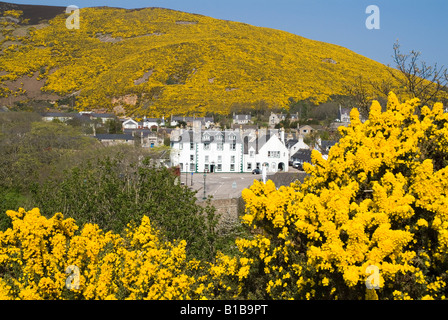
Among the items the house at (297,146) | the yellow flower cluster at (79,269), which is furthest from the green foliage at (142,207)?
the house at (297,146)

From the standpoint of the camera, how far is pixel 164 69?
506 ft

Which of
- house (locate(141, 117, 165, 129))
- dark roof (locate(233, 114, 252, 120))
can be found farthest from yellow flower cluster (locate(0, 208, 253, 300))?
dark roof (locate(233, 114, 252, 120))

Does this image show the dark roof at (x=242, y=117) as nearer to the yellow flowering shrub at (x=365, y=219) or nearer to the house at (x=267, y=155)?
the house at (x=267, y=155)

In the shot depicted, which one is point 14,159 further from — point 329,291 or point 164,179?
point 329,291

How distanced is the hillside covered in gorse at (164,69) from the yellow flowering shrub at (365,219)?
107882 mm

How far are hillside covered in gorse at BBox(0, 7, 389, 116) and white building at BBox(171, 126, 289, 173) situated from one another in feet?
193

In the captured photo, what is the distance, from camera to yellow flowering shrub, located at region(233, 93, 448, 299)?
7102 mm

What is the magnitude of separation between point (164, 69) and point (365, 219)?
152057 mm

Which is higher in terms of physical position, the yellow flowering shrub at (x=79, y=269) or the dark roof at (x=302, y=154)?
the dark roof at (x=302, y=154)

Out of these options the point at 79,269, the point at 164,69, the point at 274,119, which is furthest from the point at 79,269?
the point at 164,69

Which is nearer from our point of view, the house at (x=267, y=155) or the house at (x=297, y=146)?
the house at (x=267, y=155)

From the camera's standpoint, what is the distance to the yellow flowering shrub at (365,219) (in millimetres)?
7102
